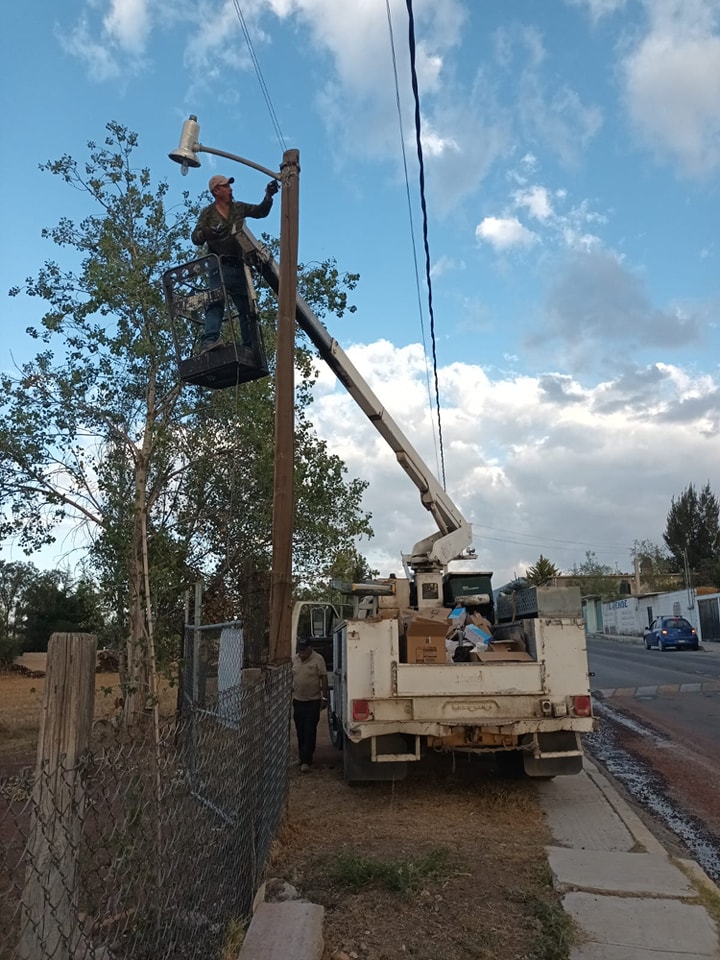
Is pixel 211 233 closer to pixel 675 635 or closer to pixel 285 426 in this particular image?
pixel 285 426

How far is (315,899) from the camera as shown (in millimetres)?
4930

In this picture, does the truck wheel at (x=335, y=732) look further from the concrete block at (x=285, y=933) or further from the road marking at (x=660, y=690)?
the road marking at (x=660, y=690)

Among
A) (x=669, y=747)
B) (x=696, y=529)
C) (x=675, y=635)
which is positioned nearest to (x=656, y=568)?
(x=696, y=529)

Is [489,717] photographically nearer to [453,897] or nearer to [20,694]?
[453,897]

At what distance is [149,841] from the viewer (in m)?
3.47

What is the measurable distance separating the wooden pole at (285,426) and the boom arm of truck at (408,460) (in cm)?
135

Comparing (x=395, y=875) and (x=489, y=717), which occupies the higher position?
(x=489, y=717)

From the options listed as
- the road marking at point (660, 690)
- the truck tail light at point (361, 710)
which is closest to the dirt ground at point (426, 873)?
the truck tail light at point (361, 710)

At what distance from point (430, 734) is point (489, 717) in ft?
1.99

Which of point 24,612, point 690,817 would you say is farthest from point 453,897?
point 24,612

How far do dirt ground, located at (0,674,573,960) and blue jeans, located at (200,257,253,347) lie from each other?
4387 mm

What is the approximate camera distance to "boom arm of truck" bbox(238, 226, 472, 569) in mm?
10523

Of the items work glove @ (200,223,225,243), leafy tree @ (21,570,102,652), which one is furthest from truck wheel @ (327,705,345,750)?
leafy tree @ (21,570,102,652)

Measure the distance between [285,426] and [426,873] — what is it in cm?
411
